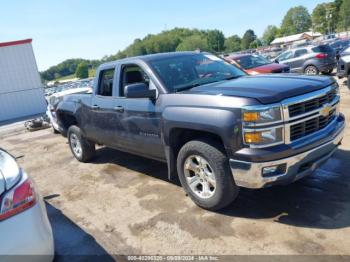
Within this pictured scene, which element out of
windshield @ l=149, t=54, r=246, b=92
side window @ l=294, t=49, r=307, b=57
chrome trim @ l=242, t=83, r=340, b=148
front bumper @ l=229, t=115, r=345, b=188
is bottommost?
front bumper @ l=229, t=115, r=345, b=188

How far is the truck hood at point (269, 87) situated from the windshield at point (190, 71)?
0.27 meters

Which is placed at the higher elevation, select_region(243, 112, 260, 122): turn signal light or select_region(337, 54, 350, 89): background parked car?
select_region(243, 112, 260, 122): turn signal light

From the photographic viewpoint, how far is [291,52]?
1670cm

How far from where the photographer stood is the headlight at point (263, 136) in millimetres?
3404

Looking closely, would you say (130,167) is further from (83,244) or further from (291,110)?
(291,110)

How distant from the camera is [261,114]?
3373 millimetres

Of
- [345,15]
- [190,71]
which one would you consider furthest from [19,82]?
[345,15]

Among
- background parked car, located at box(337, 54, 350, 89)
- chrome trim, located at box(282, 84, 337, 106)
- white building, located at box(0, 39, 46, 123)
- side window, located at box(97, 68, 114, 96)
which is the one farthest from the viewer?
white building, located at box(0, 39, 46, 123)

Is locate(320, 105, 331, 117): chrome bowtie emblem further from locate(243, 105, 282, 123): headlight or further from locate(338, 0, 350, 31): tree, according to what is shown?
locate(338, 0, 350, 31): tree

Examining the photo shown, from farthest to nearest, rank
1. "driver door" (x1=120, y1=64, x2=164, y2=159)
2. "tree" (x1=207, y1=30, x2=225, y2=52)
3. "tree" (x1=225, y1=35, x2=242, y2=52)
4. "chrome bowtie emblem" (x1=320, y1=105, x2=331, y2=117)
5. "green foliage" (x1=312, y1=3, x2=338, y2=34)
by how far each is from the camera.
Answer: "tree" (x1=225, y1=35, x2=242, y2=52) → "tree" (x1=207, y1=30, x2=225, y2=52) → "green foliage" (x1=312, y1=3, x2=338, y2=34) → "driver door" (x1=120, y1=64, x2=164, y2=159) → "chrome bowtie emblem" (x1=320, y1=105, x2=331, y2=117)

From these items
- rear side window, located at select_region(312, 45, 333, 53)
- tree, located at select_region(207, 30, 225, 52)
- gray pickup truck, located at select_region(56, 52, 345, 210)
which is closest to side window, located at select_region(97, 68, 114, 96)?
gray pickup truck, located at select_region(56, 52, 345, 210)

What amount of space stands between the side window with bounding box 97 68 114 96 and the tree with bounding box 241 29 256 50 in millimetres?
130279

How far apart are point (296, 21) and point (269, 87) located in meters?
166

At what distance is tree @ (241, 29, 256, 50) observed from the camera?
132700mm
